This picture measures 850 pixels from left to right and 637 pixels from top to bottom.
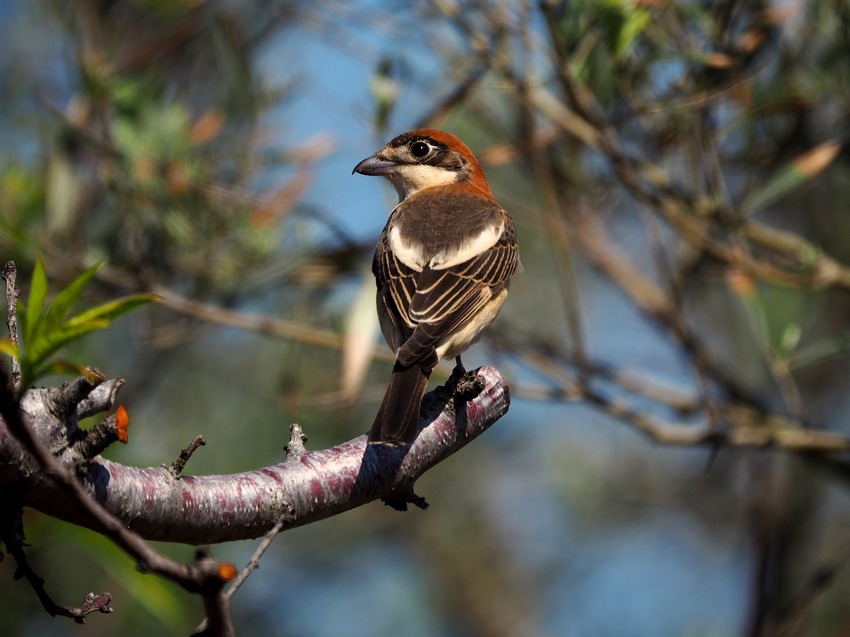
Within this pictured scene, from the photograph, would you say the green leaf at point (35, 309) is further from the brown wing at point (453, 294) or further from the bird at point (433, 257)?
the brown wing at point (453, 294)

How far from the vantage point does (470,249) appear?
13.2 ft

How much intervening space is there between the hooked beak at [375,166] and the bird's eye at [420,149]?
0.11 m

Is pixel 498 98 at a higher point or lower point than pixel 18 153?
higher

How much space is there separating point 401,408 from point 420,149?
2.35 m

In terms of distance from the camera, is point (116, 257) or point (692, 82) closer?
point (692, 82)

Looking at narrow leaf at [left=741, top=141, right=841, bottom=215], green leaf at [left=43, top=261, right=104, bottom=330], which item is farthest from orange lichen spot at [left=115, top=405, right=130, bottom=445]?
narrow leaf at [left=741, top=141, right=841, bottom=215]

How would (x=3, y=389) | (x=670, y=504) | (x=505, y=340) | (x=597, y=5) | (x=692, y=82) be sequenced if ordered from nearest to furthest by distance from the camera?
(x=3, y=389)
(x=597, y=5)
(x=692, y=82)
(x=505, y=340)
(x=670, y=504)

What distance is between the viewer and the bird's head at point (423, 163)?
183 inches

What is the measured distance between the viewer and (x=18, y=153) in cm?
615

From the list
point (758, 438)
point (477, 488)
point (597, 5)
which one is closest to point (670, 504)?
point (477, 488)

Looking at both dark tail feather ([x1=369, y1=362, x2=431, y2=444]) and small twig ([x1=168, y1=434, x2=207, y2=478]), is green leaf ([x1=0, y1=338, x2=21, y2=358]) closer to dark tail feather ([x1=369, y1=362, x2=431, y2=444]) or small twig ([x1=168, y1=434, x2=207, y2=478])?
small twig ([x1=168, y1=434, x2=207, y2=478])

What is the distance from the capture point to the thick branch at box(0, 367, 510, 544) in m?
1.74

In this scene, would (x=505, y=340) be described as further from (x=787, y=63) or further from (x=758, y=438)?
(x=787, y=63)

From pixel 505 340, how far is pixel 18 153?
3.13 metres
